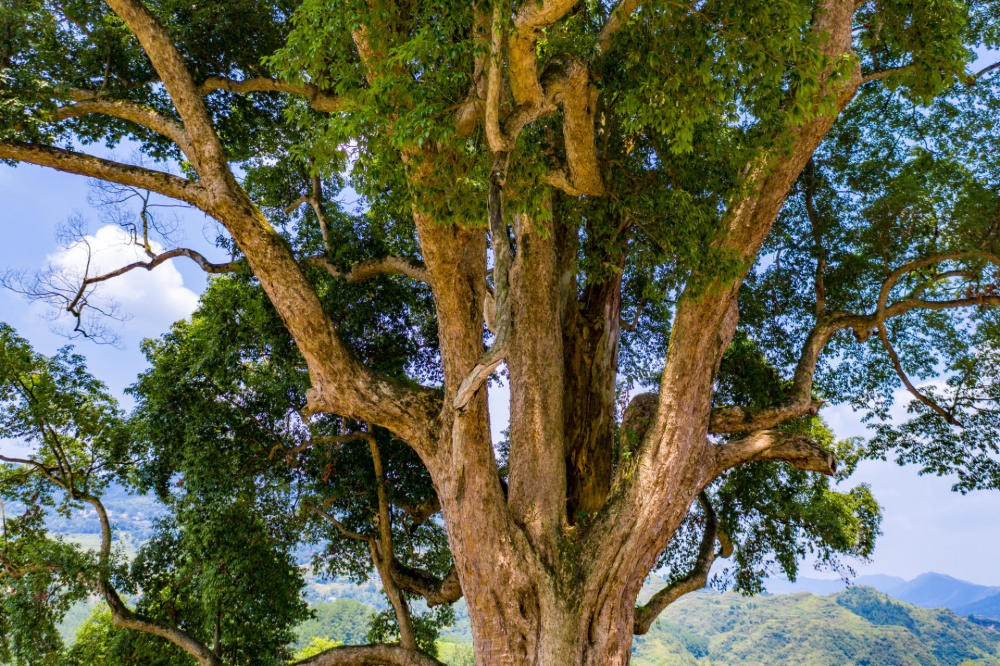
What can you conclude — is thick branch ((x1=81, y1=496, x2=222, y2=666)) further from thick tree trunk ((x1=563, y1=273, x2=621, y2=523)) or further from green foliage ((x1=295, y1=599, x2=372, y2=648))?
green foliage ((x1=295, y1=599, x2=372, y2=648))

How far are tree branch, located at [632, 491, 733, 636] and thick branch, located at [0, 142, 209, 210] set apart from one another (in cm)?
563

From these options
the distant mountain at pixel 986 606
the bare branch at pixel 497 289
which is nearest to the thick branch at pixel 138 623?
the bare branch at pixel 497 289

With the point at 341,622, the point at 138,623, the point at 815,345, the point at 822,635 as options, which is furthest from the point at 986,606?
the point at 138,623

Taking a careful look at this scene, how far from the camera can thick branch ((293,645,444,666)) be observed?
655cm

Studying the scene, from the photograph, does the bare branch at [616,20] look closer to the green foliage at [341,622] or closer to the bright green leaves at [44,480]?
the bright green leaves at [44,480]

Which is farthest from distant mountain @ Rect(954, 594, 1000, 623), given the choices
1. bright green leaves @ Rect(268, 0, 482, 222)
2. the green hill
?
bright green leaves @ Rect(268, 0, 482, 222)

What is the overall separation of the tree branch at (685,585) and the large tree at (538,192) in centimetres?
4

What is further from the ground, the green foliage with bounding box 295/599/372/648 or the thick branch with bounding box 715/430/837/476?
the green foliage with bounding box 295/599/372/648

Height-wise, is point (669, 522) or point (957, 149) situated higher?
point (957, 149)

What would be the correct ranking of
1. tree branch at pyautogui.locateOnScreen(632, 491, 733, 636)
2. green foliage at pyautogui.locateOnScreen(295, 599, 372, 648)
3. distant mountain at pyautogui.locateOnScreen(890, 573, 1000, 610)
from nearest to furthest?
1. tree branch at pyautogui.locateOnScreen(632, 491, 733, 636)
2. green foliage at pyautogui.locateOnScreen(295, 599, 372, 648)
3. distant mountain at pyautogui.locateOnScreen(890, 573, 1000, 610)

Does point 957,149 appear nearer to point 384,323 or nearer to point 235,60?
point 384,323

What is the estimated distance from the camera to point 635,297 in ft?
30.5

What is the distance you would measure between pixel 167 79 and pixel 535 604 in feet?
17.9

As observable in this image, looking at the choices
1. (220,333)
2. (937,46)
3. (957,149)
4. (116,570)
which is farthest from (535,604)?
(957,149)
